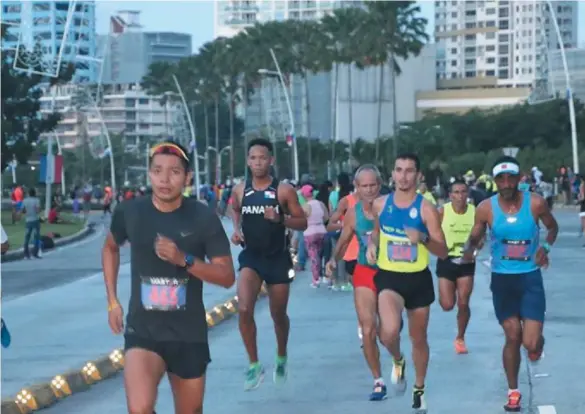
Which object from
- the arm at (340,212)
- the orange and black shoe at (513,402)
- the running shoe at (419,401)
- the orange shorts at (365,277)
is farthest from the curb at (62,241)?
the orange and black shoe at (513,402)

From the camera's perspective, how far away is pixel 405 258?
1141 centimetres

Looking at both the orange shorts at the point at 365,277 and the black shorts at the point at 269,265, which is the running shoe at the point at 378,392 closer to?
the orange shorts at the point at 365,277

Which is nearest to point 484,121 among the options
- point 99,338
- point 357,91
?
point 357,91

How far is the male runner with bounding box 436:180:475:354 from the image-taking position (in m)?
14.9

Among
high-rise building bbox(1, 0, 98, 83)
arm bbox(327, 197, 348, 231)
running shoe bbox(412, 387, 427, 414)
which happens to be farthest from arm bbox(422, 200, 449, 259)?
high-rise building bbox(1, 0, 98, 83)

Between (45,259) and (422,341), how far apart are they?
27.5 meters

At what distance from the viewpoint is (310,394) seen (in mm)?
12242

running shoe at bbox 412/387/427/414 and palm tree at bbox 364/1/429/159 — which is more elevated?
palm tree at bbox 364/1/429/159

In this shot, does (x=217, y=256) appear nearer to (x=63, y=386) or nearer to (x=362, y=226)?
(x=63, y=386)

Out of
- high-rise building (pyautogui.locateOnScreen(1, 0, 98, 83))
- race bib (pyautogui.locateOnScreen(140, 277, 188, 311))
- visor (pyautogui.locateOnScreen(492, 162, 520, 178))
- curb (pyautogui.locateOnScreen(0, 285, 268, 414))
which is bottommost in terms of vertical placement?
curb (pyautogui.locateOnScreen(0, 285, 268, 414))

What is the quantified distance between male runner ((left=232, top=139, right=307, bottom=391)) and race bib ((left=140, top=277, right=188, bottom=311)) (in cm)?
447

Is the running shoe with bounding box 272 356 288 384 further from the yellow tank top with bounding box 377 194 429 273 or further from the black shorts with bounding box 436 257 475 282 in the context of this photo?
the black shorts with bounding box 436 257 475 282

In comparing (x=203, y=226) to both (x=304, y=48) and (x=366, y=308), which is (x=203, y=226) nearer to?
(x=366, y=308)

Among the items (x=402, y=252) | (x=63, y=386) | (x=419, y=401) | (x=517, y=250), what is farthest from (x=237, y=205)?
(x=517, y=250)
